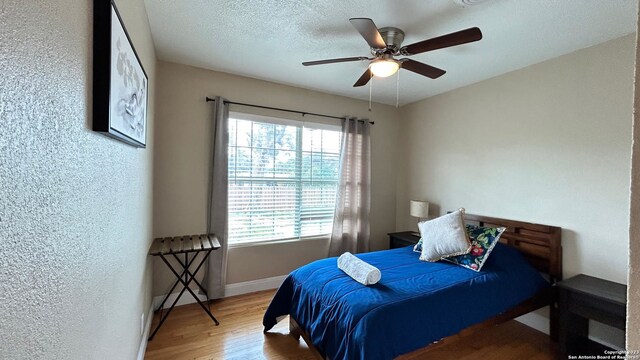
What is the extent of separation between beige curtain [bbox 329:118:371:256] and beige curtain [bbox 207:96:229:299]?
1407 millimetres

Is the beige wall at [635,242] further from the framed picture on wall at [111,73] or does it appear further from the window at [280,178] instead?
the window at [280,178]

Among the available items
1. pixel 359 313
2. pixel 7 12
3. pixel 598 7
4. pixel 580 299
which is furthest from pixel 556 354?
pixel 7 12

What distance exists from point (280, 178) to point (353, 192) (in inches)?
41.3

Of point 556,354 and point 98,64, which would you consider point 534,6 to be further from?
point 556,354

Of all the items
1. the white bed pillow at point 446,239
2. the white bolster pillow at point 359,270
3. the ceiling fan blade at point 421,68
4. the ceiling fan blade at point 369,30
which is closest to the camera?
the ceiling fan blade at point 369,30

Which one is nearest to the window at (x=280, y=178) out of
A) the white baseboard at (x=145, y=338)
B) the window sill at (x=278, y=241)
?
the window sill at (x=278, y=241)

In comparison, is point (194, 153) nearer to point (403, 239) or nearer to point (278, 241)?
point (278, 241)

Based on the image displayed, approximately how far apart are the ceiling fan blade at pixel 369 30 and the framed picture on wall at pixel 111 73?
113 centimetres

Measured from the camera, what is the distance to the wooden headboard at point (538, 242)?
7.79ft

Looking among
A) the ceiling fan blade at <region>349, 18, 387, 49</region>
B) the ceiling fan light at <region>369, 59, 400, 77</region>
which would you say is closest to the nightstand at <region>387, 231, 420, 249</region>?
the ceiling fan light at <region>369, 59, 400, 77</region>

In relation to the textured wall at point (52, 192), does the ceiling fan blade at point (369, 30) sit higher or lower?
higher

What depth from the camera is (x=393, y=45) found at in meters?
1.99

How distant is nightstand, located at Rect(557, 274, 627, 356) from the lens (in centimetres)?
181

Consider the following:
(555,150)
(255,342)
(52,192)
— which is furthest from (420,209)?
(52,192)
